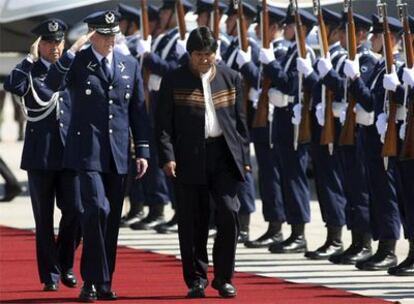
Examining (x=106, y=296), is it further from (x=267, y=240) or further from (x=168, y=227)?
(x=168, y=227)

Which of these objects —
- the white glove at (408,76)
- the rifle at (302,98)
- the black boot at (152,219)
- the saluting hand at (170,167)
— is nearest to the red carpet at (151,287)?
the saluting hand at (170,167)

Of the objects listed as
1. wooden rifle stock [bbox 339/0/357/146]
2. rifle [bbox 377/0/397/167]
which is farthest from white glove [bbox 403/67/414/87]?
wooden rifle stock [bbox 339/0/357/146]

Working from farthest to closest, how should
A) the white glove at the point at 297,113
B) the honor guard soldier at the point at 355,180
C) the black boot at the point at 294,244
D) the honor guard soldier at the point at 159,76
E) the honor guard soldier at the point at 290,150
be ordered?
the honor guard soldier at the point at 159,76 → the black boot at the point at 294,244 → the honor guard soldier at the point at 290,150 → the white glove at the point at 297,113 → the honor guard soldier at the point at 355,180

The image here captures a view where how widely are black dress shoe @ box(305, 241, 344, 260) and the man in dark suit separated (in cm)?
255

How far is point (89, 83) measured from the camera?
1189cm

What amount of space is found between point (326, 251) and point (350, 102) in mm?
1301

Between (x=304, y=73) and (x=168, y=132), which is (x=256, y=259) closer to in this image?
(x=304, y=73)

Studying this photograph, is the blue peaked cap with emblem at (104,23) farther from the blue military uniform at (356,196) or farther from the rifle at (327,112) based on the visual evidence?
the rifle at (327,112)

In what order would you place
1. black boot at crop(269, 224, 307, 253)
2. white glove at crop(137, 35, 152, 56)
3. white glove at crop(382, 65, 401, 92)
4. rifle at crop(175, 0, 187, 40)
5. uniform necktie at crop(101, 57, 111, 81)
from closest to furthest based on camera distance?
1. uniform necktie at crop(101, 57, 111, 81)
2. white glove at crop(382, 65, 401, 92)
3. black boot at crop(269, 224, 307, 253)
4. rifle at crop(175, 0, 187, 40)
5. white glove at crop(137, 35, 152, 56)

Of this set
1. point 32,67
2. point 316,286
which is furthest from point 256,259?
point 32,67

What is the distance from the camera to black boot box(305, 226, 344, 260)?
47.4 ft

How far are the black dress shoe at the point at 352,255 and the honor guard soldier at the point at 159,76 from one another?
2.76 metres

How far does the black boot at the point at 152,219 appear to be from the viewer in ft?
55.9

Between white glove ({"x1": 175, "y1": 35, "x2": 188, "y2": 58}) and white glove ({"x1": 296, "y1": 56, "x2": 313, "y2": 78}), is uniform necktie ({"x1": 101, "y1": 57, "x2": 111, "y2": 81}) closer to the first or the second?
white glove ({"x1": 296, "y1": 56, "x2": 313, "y2": 78})
